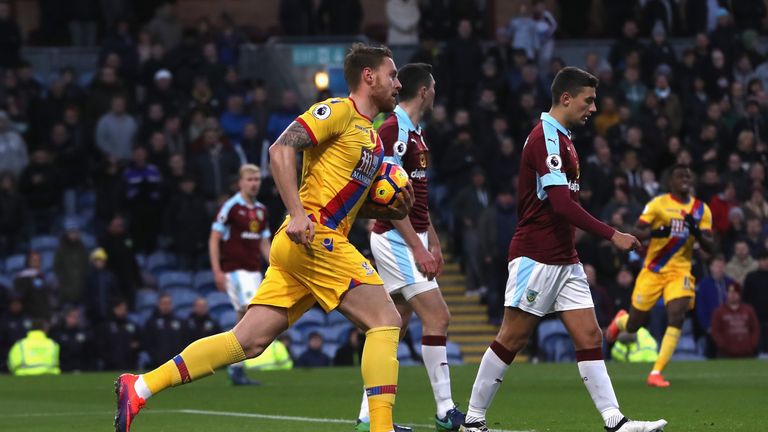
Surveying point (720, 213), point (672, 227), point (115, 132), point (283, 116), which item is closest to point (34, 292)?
point (115, 132)

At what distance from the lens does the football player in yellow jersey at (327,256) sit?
8836 mm

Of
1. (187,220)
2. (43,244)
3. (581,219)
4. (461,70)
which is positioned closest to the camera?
(581,219)

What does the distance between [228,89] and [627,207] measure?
7.55 m

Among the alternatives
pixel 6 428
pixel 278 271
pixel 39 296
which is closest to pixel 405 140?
pixel 278 271

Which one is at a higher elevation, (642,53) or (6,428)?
(642,53)

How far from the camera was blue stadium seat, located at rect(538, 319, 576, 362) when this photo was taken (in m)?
23.9

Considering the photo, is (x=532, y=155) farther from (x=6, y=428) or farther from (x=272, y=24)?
(x=272, y=24)

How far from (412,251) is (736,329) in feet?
45.1

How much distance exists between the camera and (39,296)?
75.4 feet

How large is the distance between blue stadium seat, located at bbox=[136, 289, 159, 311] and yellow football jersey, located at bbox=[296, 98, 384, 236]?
15.3 metres

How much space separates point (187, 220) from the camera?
24.4 meters

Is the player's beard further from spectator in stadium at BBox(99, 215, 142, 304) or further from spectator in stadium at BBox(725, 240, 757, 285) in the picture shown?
spectator in stadium at BBox(725, 240, 757, 285)

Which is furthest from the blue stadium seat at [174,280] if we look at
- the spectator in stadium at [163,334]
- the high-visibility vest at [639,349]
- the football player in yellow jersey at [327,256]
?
the football player in yellow jersey at [327,256]

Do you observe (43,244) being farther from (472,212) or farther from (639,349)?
(639,349)
